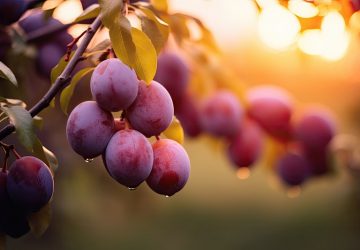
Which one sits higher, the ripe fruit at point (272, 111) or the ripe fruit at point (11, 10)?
the ripe fruit at point (11, 10)

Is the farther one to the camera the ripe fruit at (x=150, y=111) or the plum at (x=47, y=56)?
the plum at (x=47, y=56)

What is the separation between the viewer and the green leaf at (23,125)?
630mm

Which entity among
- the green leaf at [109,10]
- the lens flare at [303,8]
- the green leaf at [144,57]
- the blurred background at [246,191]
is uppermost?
the lens flare at [303,8]

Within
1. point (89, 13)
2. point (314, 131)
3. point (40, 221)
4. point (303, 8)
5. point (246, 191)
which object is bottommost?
point (246, 191)

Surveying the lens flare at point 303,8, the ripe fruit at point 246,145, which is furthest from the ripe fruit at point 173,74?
the lens flare at point 303,8

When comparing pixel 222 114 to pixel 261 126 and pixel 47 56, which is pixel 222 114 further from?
pixel 47 56

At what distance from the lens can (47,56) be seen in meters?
1.04

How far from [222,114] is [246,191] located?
4977mm

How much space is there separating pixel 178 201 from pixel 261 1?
4.96 m

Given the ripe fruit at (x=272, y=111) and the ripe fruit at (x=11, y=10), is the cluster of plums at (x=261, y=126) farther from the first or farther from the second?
the ripe fruit at (x=11, y=10)

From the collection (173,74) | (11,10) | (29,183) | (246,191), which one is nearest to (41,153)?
(29,183)

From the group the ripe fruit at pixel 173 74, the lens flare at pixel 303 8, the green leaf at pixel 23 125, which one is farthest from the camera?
the ripe fruit at pixel 173 74

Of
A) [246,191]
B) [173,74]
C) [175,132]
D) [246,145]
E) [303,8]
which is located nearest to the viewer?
[175,132]

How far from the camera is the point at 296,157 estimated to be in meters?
1.40
